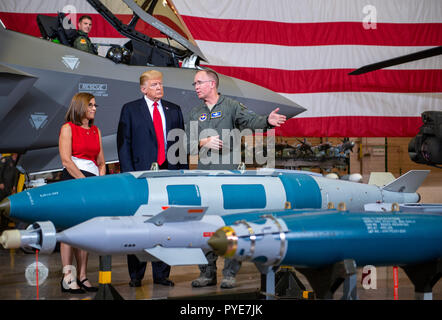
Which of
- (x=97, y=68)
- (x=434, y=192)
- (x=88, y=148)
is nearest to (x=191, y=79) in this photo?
(x=97, y=68)

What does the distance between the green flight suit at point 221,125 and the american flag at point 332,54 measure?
154 inches

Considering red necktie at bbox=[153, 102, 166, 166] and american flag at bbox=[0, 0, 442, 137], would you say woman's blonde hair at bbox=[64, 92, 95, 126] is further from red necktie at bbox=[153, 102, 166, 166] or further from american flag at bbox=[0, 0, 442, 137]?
american flag at bbox=[0, 0, 442, 137]

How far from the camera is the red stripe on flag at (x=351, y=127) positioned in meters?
8.09

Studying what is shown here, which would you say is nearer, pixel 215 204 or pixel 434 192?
pixel 215 204

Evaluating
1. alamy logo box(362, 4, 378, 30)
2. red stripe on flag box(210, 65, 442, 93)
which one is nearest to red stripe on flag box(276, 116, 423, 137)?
red stripe on flag box(210, 65, 442, 93)

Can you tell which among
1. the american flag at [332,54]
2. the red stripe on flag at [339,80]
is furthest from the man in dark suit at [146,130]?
the red stripe on flag at [339,80]

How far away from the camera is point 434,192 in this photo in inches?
353

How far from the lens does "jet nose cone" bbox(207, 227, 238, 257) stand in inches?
95.5

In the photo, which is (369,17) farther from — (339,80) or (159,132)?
(159,132)

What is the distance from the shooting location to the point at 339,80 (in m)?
8.22

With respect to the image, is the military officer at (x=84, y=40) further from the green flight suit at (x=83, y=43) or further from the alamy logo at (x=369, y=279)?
the alamy logo at (x=369, y=279)

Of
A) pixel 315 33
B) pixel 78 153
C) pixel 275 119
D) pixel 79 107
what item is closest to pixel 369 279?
pixel 275 119

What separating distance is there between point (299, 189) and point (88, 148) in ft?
5.19
